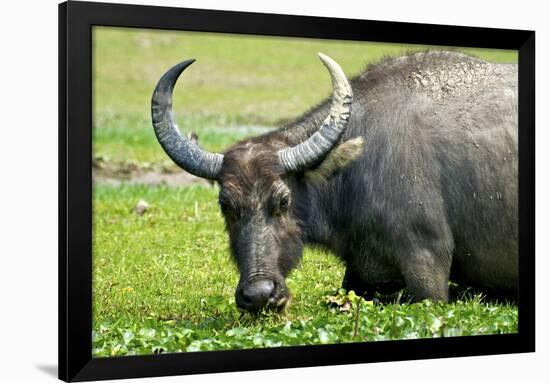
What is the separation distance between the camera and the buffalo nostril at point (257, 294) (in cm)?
730

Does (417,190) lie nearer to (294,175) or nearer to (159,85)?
(294,175)

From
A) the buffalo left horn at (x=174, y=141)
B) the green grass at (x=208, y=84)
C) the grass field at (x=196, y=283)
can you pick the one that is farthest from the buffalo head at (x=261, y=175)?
the green grass at (x=208, y=84)

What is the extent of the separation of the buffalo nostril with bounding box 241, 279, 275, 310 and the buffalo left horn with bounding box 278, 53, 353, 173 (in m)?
0.93

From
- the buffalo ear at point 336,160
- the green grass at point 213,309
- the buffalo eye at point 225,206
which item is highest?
the buffalo ear at point 336,160

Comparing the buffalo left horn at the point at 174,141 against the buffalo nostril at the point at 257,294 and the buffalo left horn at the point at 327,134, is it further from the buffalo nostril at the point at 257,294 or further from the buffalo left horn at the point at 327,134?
the buffalo nostril at the point at 257,294

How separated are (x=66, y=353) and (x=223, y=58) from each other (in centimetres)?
1004

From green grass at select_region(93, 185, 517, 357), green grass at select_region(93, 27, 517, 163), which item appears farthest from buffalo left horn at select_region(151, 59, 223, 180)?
green grass at select_region(93, 27, 517, 163)

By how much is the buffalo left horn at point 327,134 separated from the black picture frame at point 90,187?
407 millimetres

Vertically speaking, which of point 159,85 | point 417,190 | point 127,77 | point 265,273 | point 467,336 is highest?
point 127,77

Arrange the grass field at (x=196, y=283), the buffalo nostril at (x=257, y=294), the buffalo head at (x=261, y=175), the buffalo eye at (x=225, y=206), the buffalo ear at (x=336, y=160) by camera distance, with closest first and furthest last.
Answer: the buffalo nostril at (x=257, y=294), the grass field at (x=196, y=283), the buffalo head at (x=261, y=175), the buffalo eye at (x=225, y=206), the buffalo ear at (x=336, y=160)

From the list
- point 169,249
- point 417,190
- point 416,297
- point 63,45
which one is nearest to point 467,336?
point 416,297

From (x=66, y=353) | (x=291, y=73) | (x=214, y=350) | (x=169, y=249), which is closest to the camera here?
(x=66, y=353)

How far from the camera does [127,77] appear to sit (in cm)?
1625

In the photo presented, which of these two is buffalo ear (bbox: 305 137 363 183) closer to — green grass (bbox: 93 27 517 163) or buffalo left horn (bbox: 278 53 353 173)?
buffalo left horn (bbox: 278 53 353 173)
